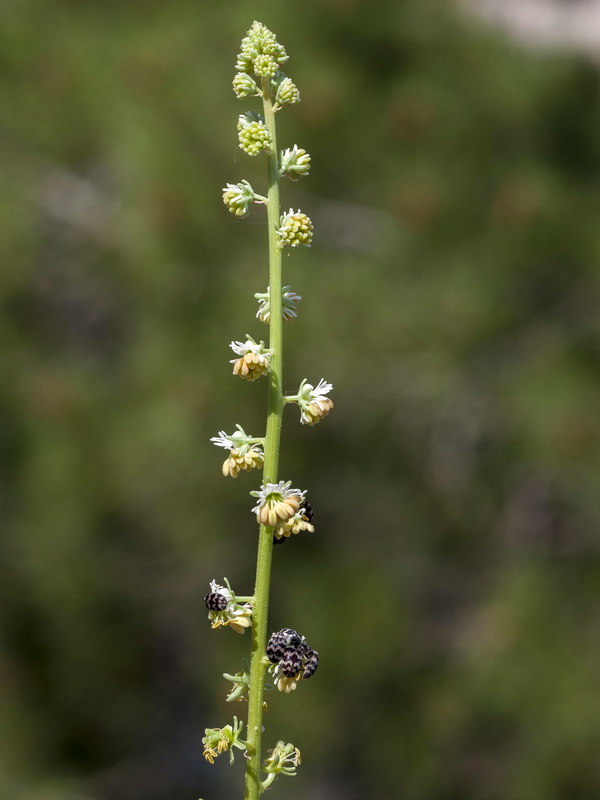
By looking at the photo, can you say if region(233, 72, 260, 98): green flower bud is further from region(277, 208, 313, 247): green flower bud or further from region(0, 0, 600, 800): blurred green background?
region(0, 0, 600, 800): blurred green background

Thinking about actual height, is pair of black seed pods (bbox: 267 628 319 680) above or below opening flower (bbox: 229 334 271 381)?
below

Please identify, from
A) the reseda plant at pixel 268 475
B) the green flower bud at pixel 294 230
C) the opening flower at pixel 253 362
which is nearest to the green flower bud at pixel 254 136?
the reseda plant at pixel 268 475

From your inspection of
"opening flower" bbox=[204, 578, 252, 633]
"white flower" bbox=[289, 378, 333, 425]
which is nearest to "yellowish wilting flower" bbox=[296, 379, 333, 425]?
"white flower" bbox=[289, 378, 333, 425]

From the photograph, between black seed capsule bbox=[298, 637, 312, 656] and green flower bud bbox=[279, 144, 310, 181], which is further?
green flower bud bbox=[279, 144, 310, 181]

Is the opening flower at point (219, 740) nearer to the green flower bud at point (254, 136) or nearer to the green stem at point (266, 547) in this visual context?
the green stem at point (266, 547)

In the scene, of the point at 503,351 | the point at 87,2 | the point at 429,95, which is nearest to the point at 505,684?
the point at 503,351

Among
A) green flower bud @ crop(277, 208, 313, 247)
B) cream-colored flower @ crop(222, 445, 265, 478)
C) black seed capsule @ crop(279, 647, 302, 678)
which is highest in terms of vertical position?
green flower bud @ crop(277, 208, 313, 247)

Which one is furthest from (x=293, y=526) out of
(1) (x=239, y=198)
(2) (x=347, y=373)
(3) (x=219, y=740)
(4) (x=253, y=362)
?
(2) (x=347, y=373)

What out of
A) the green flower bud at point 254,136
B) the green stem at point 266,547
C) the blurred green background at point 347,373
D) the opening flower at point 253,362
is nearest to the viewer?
the green stem at point 266,547

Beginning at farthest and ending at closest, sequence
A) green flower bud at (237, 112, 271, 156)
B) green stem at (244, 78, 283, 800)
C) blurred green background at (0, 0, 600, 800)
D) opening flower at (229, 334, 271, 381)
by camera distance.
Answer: blurred green background at (0, 0, 600, 800) → green flower bud at (237, 112, 271, 156) → opening flower at (229, 334, 271, 381) → green stem at (244, 78, 283, 800)
